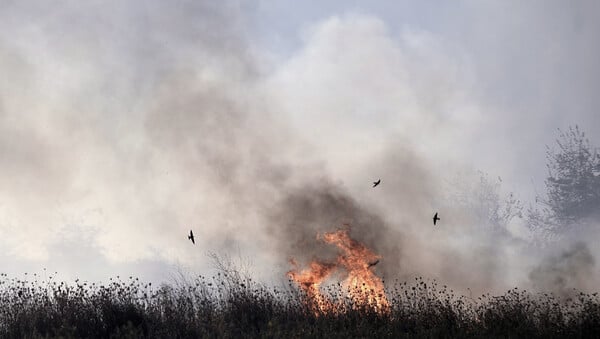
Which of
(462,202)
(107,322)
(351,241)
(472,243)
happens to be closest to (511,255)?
(472,243)

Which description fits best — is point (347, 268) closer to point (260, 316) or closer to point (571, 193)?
point (260, 316)

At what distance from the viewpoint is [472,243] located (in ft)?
121

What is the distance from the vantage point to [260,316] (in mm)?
13602

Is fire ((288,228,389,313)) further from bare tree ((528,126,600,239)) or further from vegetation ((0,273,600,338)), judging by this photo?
bare tree ((528,126,600,239))

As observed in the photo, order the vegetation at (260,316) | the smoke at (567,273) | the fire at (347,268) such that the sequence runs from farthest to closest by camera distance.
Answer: the smoke at (567,273), the fire at (347,268), the vegetation at (260,316)

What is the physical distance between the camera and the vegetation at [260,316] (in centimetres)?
1180

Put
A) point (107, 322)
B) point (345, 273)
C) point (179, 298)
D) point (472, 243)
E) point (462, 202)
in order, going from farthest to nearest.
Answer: point (462, 202), point (472, 243), point (345, 273), point (179, 298), point (107, 322)

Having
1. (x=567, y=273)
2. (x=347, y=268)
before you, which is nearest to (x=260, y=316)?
(x=347, y=268)

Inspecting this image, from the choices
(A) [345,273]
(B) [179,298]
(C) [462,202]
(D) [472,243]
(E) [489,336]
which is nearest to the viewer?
(E) [489,336]

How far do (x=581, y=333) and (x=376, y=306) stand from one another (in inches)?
189

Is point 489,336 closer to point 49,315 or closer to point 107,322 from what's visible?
point 107,322

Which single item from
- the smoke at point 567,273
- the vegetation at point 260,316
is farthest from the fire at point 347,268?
the smoke at point 567,273

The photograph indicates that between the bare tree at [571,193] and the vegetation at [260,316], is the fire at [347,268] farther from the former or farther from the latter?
the bare tree at [571,193]

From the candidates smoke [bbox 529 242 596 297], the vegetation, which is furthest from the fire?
smoke [bbox 529 242 596 297]
